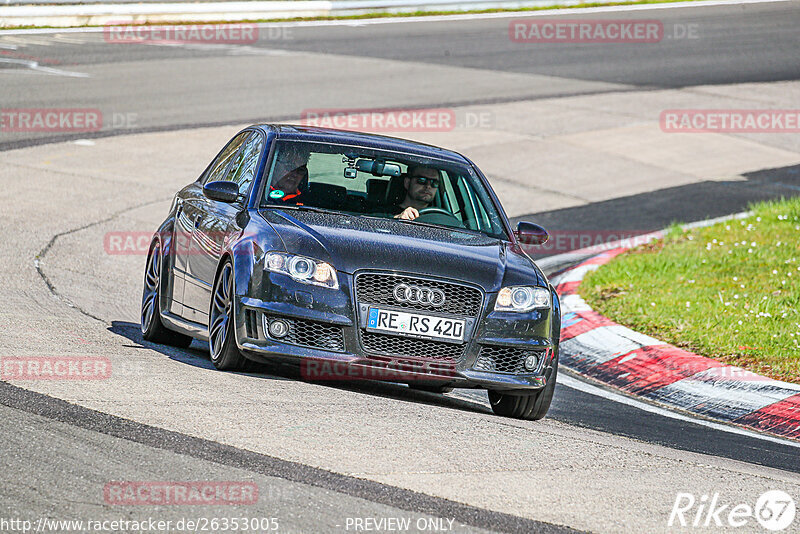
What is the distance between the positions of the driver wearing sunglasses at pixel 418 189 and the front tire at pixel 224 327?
1.30 m

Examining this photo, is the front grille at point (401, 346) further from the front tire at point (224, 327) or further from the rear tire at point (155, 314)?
the rear tire at point (155, 314)

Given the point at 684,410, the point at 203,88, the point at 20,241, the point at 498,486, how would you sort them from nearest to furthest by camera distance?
the point at 498,486 → the point at 684,410 → the point at 20,241 → the point at 203,88

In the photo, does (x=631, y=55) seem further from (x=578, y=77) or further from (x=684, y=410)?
(x=684, y=410)

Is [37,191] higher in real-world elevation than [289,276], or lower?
lower

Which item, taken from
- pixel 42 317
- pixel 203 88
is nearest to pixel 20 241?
pixel 42 317

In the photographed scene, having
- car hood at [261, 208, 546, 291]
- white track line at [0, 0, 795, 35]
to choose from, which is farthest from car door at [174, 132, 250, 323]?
white track line at [0, 0, 795, 35]

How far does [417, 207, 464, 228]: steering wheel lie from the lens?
8070mm

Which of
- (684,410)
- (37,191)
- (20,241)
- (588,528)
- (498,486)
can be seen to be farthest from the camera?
(37,191)

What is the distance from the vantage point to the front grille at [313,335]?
22.8 feet

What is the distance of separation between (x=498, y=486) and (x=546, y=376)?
2035 mm

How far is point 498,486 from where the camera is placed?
539 centimetres

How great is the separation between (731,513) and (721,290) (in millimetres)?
6257

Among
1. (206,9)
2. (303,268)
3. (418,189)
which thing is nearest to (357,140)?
(418,189)

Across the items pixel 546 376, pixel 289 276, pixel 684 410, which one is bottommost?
pixel 684 410
